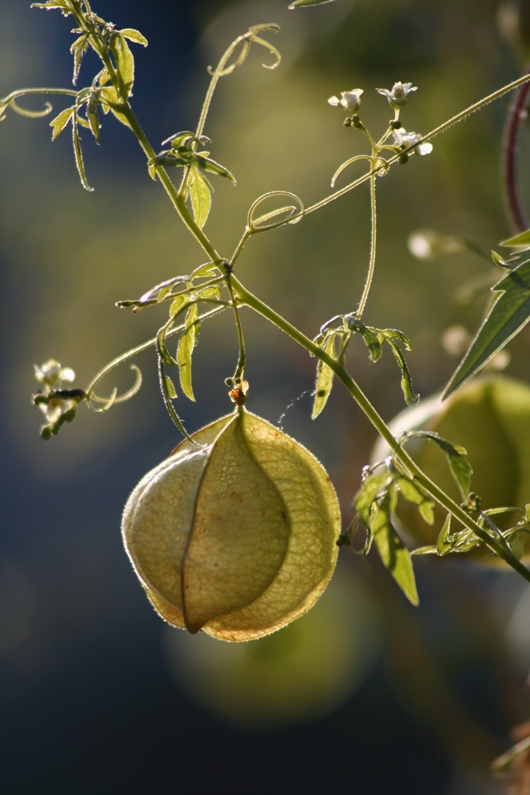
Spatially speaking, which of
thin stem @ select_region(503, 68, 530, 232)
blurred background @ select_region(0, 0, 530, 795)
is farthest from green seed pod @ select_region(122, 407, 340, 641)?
thin stem @ select_region(503, 68, 530, 232)

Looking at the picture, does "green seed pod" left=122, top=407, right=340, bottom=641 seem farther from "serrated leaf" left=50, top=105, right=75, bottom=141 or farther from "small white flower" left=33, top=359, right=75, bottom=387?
"serrated leaf" left=50, top=105, right=75, bottom=141

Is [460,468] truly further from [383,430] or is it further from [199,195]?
[199,195]

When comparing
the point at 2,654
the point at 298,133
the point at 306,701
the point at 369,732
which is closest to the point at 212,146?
the point at 298,133

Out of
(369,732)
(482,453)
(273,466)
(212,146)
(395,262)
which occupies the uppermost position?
(212,146)

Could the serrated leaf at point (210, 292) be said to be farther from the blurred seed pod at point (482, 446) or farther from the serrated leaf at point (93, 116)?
the blurred seed pod at point (482, 446)

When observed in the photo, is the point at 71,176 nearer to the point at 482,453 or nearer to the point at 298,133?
the point at 298,133

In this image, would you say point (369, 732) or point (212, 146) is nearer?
point (212, 146)
